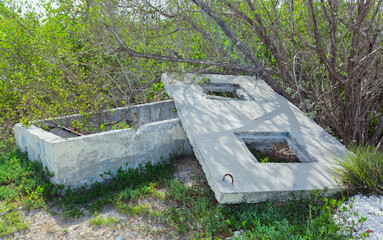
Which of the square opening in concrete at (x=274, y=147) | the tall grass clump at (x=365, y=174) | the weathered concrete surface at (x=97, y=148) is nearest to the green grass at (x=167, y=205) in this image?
the weathered concrete surface at (x=97, y=148)

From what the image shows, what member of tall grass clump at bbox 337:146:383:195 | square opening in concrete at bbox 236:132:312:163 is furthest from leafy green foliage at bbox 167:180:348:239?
square opening in concrete at bbox 236:132:312:163

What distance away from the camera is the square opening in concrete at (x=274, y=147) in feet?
13.5

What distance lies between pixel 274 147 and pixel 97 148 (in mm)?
2797

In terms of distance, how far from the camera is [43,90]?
5715 millimetres

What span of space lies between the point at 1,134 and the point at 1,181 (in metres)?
2.28

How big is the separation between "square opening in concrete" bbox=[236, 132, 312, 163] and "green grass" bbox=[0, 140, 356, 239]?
0.80 meters

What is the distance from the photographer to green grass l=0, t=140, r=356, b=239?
→ 3041 millimetres

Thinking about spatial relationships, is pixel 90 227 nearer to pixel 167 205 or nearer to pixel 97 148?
pixel 167 205

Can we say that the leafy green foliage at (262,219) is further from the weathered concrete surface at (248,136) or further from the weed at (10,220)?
the weed at (10,220)

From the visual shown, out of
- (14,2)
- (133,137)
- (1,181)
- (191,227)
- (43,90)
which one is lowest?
(191,227)

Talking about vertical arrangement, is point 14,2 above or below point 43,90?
above

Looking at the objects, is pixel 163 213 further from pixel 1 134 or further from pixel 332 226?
pixel 1 134

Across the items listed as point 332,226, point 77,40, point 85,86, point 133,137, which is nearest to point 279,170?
point 332,226

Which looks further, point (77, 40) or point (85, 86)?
point (77, 40)
